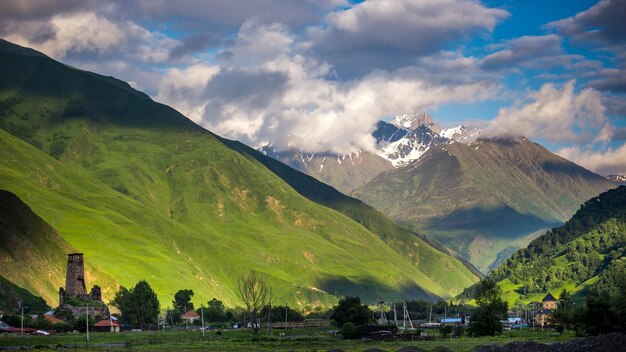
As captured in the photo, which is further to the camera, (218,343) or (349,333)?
(349,333)

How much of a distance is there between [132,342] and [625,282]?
98775mm

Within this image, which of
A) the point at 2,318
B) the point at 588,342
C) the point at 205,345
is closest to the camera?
the point at 588,342

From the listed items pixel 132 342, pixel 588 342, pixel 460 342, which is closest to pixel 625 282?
pixel 460 342

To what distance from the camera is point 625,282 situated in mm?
173375

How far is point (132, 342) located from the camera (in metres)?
172

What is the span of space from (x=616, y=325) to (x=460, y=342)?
30008mm

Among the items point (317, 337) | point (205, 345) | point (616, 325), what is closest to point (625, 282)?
point (616, 325)

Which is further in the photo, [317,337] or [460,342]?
[317,337]

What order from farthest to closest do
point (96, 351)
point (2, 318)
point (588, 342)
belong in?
point (2, 318), point (96, 351), point (588, 342)

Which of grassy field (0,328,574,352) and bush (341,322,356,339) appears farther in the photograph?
bush (341,322,356,339)

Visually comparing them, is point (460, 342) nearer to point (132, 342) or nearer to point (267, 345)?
point (267, 345)

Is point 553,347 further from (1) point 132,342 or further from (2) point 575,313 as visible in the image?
(1) point 132,342

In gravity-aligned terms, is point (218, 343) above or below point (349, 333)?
below

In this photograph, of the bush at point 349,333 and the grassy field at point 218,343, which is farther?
the bush at point 349,333
